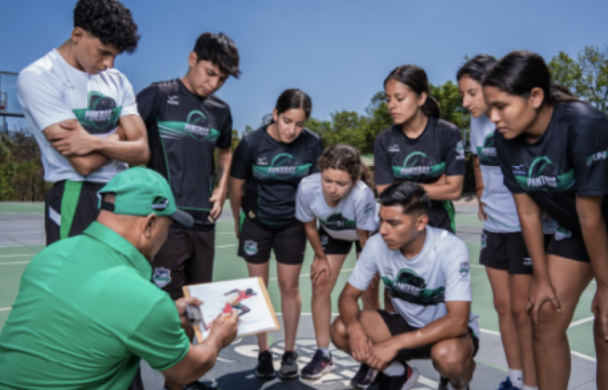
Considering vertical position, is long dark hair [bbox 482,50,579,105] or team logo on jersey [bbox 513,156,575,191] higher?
long dark hair [bbox 482,50,579,105]

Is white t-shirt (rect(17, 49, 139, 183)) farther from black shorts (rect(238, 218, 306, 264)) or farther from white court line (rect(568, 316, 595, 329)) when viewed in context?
white court line (rect(568, 316, 595, 329))

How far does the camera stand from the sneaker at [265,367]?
13.2ft

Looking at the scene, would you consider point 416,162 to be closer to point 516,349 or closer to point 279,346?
point 516,349

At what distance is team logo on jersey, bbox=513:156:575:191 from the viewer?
284cm

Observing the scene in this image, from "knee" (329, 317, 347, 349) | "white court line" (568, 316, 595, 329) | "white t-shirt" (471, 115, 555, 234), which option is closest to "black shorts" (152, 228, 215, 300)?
"knee" (329, 317, 347, 349)

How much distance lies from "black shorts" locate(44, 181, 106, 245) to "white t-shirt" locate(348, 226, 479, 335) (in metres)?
1.75

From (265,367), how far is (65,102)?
2341 mm

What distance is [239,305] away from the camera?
305 centimetres

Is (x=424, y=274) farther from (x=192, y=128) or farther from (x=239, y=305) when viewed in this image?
(x=192, y=128)

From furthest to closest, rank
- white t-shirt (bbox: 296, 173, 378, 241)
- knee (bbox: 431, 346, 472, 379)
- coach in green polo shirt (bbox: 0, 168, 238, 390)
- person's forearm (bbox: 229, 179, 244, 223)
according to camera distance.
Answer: person's forearm (bbox: 229, 179, 244, 223), white t-shirt (bbox: 296, 173, 378, 241), knee (bbox: 431, 346, 472, 379), coach in green polo shirt (bbox: 0, 168, 238, 390)

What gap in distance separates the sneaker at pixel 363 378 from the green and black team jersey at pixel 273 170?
4.11 feet

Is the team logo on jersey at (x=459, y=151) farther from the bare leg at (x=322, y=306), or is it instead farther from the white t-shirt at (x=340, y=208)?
the bare leg at (x=322, y=306)

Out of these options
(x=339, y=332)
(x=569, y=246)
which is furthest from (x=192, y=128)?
(x=569, y=246)

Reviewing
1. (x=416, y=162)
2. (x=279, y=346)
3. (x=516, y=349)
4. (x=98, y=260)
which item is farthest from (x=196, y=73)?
(x=516, y=349)
